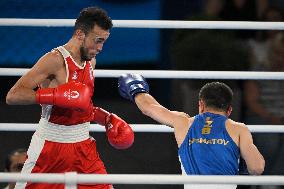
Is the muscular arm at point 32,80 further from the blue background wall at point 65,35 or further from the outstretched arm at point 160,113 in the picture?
the blue background wall at point 65,35

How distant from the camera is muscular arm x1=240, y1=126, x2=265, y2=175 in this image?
9.17 ft

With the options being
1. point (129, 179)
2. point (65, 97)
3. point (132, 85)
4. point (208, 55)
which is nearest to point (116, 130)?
point (132, 85)

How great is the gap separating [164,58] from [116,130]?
2.23 metres

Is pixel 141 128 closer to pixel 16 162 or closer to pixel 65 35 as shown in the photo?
pixel 16 162

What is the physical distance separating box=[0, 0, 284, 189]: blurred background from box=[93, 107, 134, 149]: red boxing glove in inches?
41.5

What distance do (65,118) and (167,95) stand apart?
2.23 metres

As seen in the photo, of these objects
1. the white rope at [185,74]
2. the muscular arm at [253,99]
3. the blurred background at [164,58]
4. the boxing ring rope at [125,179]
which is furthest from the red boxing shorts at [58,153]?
the muscular arm at [253,99]

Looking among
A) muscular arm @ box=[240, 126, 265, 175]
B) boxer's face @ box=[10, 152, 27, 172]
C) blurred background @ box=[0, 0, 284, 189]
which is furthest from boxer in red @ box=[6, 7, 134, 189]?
blurred background @ box=[0, 0, 284, 189]

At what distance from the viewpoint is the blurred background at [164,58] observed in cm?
420

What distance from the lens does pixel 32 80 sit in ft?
9.15

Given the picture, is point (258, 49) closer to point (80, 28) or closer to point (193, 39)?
point (193, 39)

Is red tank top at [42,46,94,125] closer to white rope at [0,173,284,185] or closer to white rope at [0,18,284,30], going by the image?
white rope at [0,18,284,30]

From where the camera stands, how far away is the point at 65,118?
2908 mm

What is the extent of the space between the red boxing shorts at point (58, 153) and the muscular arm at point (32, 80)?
19 centimetres
